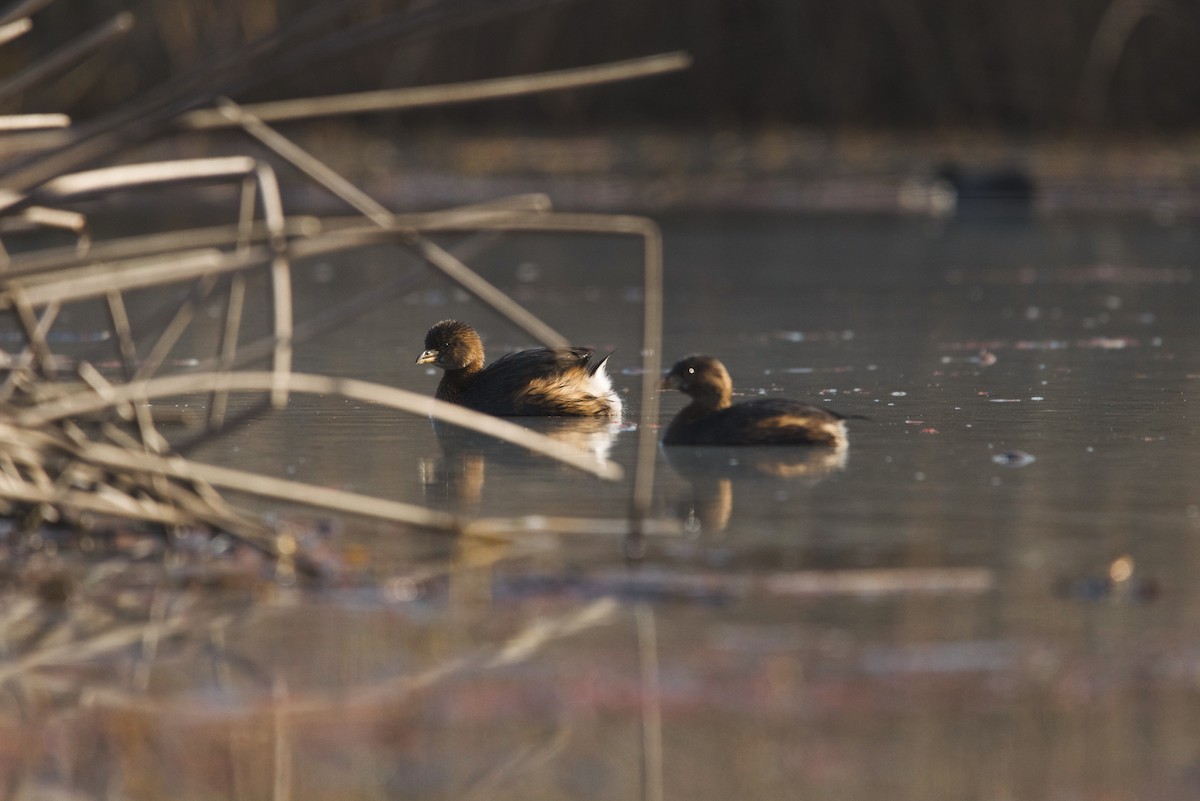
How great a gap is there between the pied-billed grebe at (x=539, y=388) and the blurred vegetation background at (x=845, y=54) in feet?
49.0

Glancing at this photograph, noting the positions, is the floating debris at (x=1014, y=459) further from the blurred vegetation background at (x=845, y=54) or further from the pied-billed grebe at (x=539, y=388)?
the blurred vegetation background at (x=845, y=54)

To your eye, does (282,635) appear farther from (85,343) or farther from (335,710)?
(85,343)

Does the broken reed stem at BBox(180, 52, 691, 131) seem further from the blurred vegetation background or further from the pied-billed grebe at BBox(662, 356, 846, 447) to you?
the blurred vegetation background

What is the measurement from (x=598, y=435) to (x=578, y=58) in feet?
54.7

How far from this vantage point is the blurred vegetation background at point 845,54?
72.5ft

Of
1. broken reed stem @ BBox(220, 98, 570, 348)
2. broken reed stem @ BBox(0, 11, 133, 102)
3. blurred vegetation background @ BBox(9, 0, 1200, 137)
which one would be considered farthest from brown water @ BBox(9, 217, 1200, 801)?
blurred vegetation background @ BBox(9, 0, 1200, 137)

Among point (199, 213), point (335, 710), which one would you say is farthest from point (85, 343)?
point (199, 213)

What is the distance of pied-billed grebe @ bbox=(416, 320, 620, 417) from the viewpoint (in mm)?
7090

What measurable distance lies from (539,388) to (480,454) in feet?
3.20

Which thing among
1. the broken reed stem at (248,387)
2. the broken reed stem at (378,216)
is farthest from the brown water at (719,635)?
the broken reed stem at (248,387)

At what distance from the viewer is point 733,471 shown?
19.1 ft

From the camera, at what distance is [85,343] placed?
9.38m

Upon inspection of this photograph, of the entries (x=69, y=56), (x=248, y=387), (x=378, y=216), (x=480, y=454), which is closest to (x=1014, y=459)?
(x=480, y=454)

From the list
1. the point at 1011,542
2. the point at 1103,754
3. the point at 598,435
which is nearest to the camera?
the point at 1103,754
